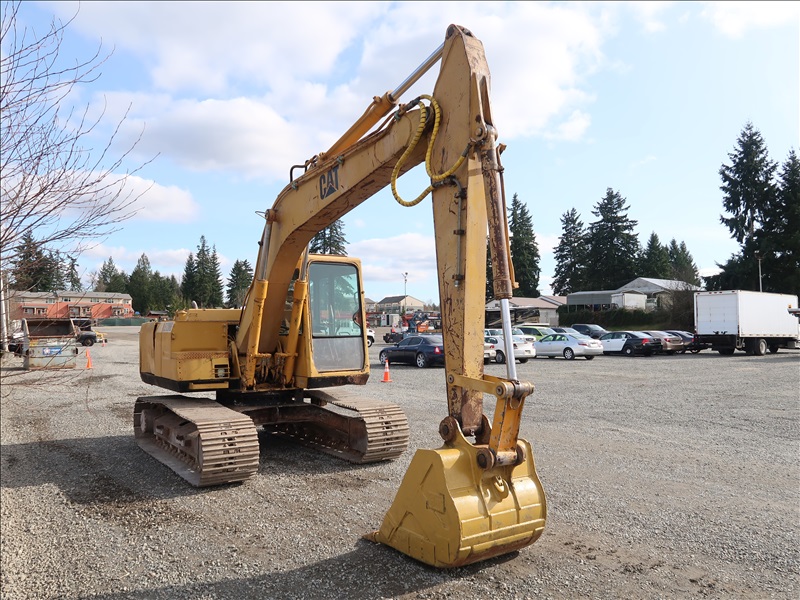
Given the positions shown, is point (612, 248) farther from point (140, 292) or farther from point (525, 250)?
point (140, 292)

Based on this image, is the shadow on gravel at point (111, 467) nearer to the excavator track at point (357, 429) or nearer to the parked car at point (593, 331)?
the excavator track at point (357, 429)

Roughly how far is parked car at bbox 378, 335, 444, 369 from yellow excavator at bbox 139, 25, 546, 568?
15.0 m

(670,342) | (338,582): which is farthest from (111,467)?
(670,342)

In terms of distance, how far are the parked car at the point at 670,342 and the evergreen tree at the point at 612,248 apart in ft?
143

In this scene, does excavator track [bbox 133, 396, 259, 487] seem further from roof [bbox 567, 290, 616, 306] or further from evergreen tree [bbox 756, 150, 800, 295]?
roof [bbox 567, 290, 616, 306]

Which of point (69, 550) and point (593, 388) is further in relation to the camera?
point (593, 388)

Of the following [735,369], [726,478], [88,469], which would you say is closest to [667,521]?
[726,478]

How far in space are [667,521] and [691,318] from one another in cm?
4527

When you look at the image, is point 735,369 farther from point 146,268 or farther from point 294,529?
point 146,268

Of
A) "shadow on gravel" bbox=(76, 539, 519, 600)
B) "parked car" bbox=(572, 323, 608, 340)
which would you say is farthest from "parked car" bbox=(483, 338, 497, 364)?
"shadow on gravel" bbox=(76, 539, 519, 600)

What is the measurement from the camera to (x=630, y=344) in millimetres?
31234

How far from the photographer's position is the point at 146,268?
101m

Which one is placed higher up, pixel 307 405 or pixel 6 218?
pixel 6 218

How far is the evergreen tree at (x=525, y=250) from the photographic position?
261 ft
